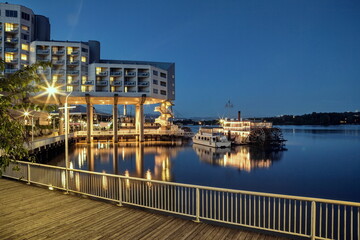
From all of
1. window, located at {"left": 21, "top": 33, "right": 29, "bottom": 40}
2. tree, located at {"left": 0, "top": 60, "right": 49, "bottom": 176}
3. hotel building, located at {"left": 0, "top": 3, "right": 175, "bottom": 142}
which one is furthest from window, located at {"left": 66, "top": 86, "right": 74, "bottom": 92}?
tree, located at {"left": 0, "top": 60, "right": 49, "bottom": 176}

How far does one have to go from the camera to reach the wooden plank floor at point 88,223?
7066mm

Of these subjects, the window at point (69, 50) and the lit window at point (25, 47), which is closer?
the window at point (69, 50)

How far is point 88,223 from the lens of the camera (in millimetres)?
7938

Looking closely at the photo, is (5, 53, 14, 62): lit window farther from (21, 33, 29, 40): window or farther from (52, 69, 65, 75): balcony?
(52, 69, 65, 75): balcony

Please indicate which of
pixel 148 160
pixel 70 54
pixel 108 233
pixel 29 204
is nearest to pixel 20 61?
pixel 70 54

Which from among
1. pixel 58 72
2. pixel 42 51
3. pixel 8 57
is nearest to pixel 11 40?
pixel 8 57

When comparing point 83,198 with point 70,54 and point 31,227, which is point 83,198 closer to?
point 31,227

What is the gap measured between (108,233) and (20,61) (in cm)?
7290

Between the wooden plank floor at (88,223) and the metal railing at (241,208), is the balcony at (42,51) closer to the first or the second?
the metal railing at (241,208)

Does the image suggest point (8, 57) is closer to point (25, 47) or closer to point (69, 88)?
point (25, 47)

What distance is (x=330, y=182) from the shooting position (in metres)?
28.0

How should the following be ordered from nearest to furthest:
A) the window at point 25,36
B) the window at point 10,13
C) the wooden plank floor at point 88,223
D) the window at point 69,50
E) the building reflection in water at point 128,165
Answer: the wooden plank floor at point 88,223, the building reflection in water at point 128,165, the window at point 69,50, the window at point 10,13, the window at point 25,36

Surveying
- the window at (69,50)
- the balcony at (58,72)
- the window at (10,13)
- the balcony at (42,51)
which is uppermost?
the window at (10,13)

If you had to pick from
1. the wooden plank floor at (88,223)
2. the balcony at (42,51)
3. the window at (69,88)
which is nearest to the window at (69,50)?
the balcony at (42,51)
